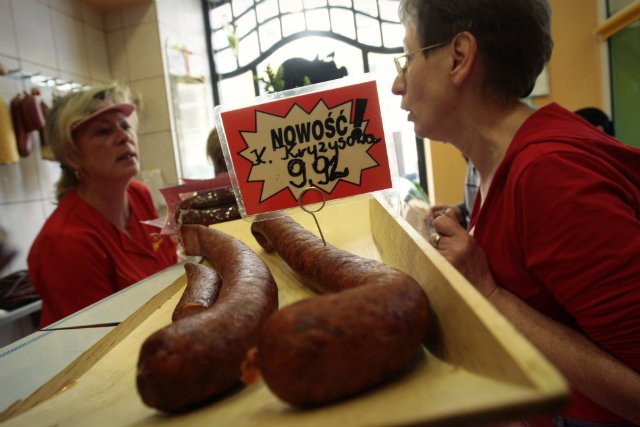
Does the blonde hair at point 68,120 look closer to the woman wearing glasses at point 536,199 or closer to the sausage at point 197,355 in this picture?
the woman wearing glasses at point 536,199

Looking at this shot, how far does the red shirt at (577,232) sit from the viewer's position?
2.77ft

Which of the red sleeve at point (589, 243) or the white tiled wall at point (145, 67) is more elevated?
the white tiled wall at point (145, 67)

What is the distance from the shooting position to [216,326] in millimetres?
606

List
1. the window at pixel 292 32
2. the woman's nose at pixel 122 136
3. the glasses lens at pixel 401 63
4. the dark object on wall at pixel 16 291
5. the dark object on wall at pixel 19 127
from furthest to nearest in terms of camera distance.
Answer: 1. the window at pixel 292 32
2. the dark object on wall at pixel 19 127
3. the dark object on wall at pixel 16 291
4. the woman's nose at pixel 122 136
5. the glasses lens at pixel 401 63

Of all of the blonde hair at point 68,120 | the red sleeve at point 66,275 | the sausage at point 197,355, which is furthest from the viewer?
the blonde hair at point 68,120

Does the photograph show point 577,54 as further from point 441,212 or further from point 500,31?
point 500,31

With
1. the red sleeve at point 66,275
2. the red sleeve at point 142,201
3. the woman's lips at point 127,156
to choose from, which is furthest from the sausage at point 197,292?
the red sleeve at point 142,201

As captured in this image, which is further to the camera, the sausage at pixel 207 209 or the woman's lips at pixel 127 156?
the woman's lips at pixel 127 156

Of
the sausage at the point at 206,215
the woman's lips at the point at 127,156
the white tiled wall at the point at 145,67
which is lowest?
the sausage at the point at 206,215

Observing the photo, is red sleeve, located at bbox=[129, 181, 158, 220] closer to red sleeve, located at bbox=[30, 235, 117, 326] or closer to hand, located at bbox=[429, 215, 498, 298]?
red sleeve, located at bbox=[30, 235, 117, 326]

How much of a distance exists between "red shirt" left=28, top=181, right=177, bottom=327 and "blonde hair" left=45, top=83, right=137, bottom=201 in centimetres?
21

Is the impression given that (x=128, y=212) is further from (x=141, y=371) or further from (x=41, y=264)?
(x=141, y=371)

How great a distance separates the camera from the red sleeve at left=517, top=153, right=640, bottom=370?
841 mm

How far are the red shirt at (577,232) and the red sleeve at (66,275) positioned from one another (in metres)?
1.99
